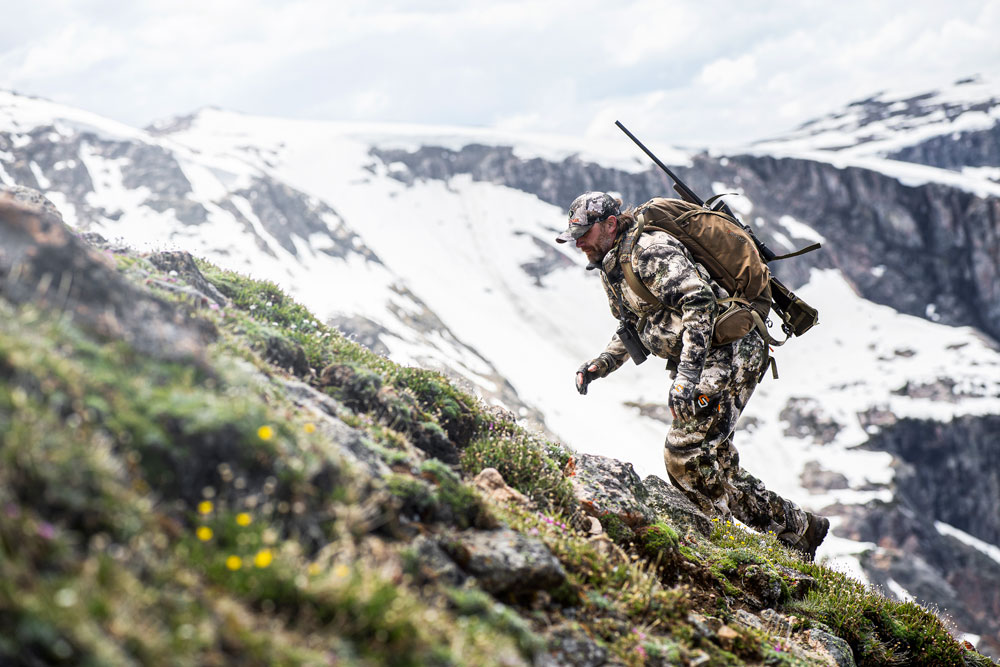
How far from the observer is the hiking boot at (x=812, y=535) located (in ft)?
28.9

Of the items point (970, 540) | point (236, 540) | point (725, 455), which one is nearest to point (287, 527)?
point (236, 540)

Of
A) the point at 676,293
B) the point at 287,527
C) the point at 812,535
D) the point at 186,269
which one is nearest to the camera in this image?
the point at 287,527

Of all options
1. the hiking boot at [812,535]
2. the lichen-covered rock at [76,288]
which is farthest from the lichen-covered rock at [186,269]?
the hiking boot at [812,535]

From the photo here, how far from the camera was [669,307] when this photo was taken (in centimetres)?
697

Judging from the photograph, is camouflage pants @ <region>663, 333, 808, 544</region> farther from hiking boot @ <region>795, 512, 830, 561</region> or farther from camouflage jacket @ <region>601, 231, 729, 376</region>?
camouflage jacket @ <region>601, 231, 729, 376</region>

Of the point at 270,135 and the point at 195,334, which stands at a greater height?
the point at 270,135

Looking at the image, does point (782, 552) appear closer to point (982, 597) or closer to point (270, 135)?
point (982, 597)

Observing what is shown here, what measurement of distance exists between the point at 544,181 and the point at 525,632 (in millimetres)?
110596

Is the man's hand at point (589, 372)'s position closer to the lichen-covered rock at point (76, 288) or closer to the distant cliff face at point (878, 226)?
the lichen-covered rock at point (76, 288)

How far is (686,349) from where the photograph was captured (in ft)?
22.4

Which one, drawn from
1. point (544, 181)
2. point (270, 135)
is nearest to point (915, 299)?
point (544, 181)

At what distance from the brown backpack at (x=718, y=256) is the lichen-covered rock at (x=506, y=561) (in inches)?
139

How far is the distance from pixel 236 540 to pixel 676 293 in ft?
16.3

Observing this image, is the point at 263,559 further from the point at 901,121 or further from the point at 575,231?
the point at 901,121
